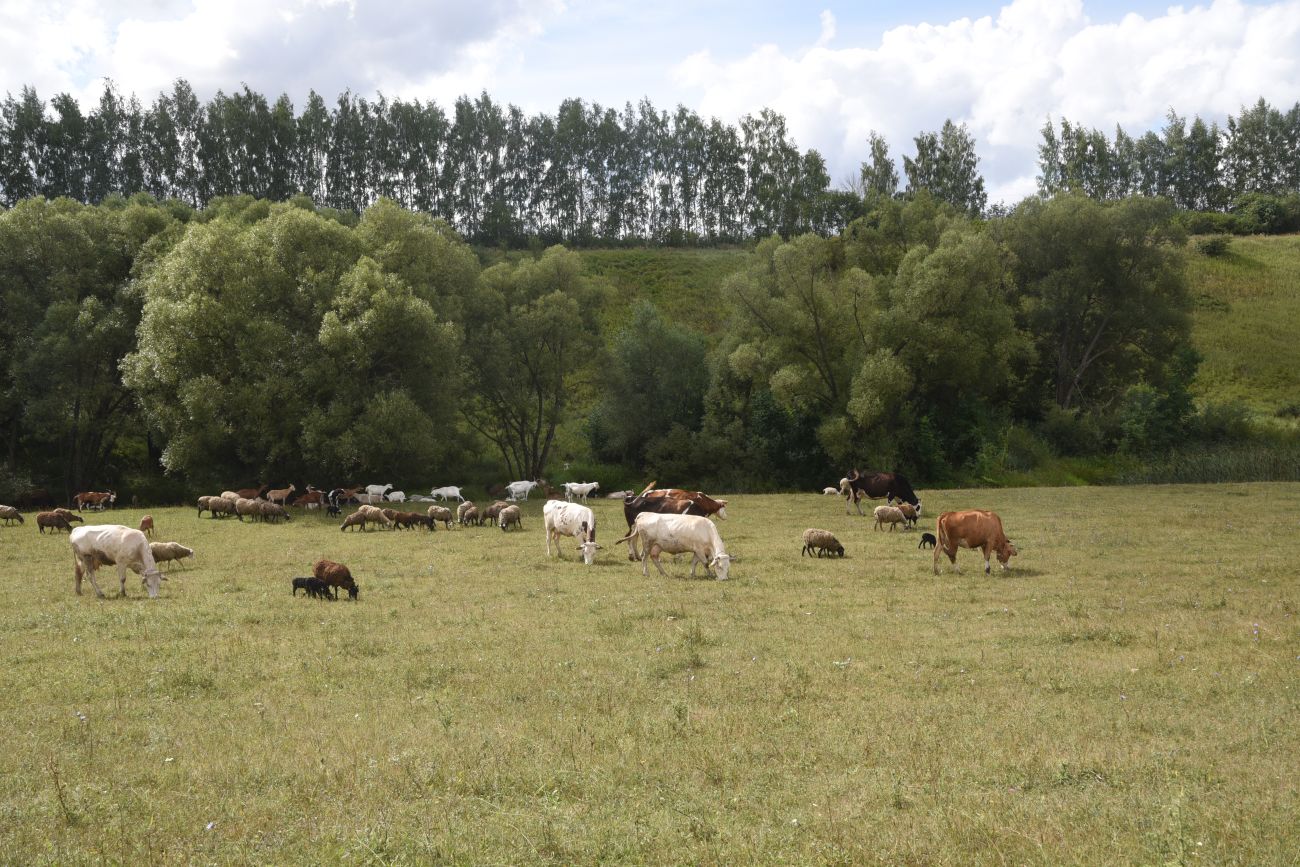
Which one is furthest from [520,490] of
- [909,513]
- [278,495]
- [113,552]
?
[113,552]

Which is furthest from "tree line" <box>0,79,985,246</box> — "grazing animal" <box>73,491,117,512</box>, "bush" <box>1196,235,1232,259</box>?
"grazing animal" <box>73,491,117,512</box>

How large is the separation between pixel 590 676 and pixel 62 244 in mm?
43510

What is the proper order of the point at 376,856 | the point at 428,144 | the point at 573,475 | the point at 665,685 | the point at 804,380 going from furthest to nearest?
1. the point at 428,144
2. the point at 573,475
3. the point at 804,380
4. the point at 665,685
5. the point at 376,856

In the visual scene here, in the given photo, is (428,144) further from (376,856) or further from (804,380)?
(376,856)

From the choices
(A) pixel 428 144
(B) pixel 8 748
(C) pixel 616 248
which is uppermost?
(A) pixel 428 144

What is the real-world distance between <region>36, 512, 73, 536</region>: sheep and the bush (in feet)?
281

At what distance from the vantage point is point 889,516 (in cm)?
2686

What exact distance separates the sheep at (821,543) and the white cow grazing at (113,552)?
45.8 feet

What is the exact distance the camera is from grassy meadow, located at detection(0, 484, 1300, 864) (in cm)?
650

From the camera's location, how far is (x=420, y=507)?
37625 mm

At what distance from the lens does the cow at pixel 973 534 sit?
19.0 metres

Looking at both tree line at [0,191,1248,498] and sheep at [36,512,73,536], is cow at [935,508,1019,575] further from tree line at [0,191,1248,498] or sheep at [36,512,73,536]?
sheep at [36,512,73,536]

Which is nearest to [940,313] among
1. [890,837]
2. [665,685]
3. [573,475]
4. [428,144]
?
[573,475]

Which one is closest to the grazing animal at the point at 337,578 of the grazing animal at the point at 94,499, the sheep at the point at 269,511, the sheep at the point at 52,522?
the sheep at the point at 52,522
